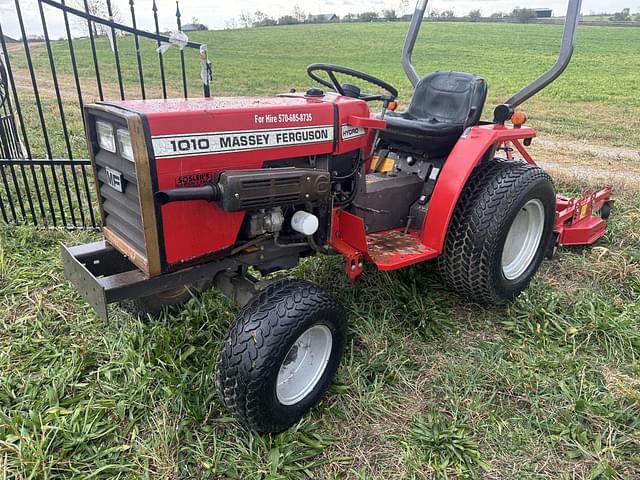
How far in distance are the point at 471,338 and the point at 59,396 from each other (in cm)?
217

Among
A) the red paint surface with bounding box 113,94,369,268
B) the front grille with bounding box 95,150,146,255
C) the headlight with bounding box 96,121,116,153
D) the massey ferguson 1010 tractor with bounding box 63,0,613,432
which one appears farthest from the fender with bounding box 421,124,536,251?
the headlight with bounding box 96,121,116,153

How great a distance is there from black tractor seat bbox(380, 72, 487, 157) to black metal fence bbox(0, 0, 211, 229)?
1.21 meters

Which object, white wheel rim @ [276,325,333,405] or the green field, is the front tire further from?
the green field

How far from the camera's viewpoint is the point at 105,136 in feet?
7.23

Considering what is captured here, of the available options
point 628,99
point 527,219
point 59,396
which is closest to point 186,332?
point 59,396

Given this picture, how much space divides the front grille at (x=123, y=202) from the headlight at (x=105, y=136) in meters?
0.03

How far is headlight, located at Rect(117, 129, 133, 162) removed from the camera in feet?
6.62

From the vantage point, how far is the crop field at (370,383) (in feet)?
7.05

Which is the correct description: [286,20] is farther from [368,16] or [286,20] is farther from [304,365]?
[304,365]

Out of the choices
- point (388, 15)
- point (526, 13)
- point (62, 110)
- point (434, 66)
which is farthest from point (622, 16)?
point (62, 110)

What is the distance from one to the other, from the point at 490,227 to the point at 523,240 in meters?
0.69

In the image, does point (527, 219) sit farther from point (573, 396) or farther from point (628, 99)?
point (628, 99)

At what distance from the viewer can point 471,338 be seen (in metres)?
2.97

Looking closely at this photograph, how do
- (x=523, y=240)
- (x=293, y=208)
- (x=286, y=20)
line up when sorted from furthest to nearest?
(x=286, y=20), (x=523, y=240), (x=293, y=208)
